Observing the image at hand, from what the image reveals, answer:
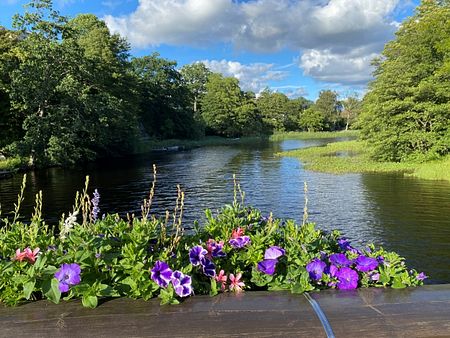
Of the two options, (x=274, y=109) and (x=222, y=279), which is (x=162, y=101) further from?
(x=222, y=279)

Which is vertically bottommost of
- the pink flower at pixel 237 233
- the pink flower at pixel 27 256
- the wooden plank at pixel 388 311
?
the wooden plank at pixel 388 311

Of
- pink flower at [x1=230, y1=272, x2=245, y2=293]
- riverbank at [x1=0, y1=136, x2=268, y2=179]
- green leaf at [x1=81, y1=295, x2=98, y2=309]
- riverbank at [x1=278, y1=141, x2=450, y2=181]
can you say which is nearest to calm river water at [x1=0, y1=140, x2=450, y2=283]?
riverbank at [x1=278, y1=141, x2=450, y2=181]

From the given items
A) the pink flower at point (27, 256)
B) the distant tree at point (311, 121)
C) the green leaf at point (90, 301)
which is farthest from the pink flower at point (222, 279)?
the distant tree at point (311, 121)

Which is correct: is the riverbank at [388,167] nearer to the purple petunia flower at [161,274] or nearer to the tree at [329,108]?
the purple petunia flower at [161,274]

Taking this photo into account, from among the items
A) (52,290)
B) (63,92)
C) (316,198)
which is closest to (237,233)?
(52,290)

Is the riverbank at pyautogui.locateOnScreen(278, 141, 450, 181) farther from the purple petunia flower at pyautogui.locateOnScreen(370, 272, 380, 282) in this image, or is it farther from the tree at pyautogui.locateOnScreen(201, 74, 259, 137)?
the tree at pyautogui.locateOnScreen(201, 74, 259, 137)

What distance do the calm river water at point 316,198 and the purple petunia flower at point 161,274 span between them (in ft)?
27.1

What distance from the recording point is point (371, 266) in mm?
2951

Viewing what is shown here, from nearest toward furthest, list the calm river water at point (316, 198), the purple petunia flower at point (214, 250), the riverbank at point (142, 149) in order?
the purple petunia flower at point (214, 250) < the calm river water at point (316, 198) < the riverbank at point (142, 149)

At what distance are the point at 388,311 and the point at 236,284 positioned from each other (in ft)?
3.16

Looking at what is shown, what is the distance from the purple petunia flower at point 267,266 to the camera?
289 centimetres

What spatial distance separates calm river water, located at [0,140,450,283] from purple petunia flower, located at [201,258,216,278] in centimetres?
788

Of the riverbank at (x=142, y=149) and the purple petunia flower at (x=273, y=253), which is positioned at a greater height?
the purple petunia flower at (x=273, y=253)

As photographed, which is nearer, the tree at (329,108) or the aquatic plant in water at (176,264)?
the aquatic plant in water at (176,264)
